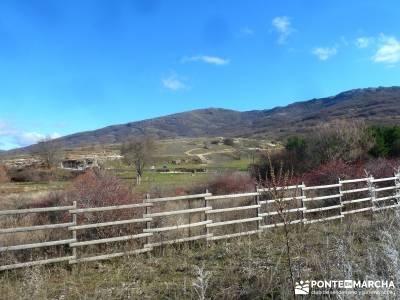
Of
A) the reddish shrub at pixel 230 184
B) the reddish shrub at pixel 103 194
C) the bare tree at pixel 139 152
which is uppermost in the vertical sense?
the bare tree at pixel 139 152

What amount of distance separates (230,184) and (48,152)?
194ft

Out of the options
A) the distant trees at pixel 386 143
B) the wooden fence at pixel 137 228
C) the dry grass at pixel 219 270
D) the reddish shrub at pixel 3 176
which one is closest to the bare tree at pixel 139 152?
the reddish shrub at pixel 3 176

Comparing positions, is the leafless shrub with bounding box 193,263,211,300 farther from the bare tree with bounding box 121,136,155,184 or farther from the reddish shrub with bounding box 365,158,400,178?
the bare tree with bounding box 121,136,155,184

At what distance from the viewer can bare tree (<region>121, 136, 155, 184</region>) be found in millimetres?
75706

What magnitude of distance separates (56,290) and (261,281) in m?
3.37

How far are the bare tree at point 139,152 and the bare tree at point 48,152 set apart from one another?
43.6 ft

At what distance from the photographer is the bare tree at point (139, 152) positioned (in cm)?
7571

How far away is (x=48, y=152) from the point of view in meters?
85.2

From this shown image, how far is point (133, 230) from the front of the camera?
12297 millimetres

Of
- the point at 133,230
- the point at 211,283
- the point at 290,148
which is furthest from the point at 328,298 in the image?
the point at 290,148

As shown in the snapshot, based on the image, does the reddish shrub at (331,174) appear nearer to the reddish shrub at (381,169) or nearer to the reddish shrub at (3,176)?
the reddish shrub at (381,169)

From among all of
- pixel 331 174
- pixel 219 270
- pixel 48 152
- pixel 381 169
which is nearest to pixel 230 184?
pixel 331 174

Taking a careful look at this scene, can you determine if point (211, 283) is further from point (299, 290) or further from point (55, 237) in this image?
point (55, 237)

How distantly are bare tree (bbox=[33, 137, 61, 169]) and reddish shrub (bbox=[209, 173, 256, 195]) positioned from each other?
54.4 m
